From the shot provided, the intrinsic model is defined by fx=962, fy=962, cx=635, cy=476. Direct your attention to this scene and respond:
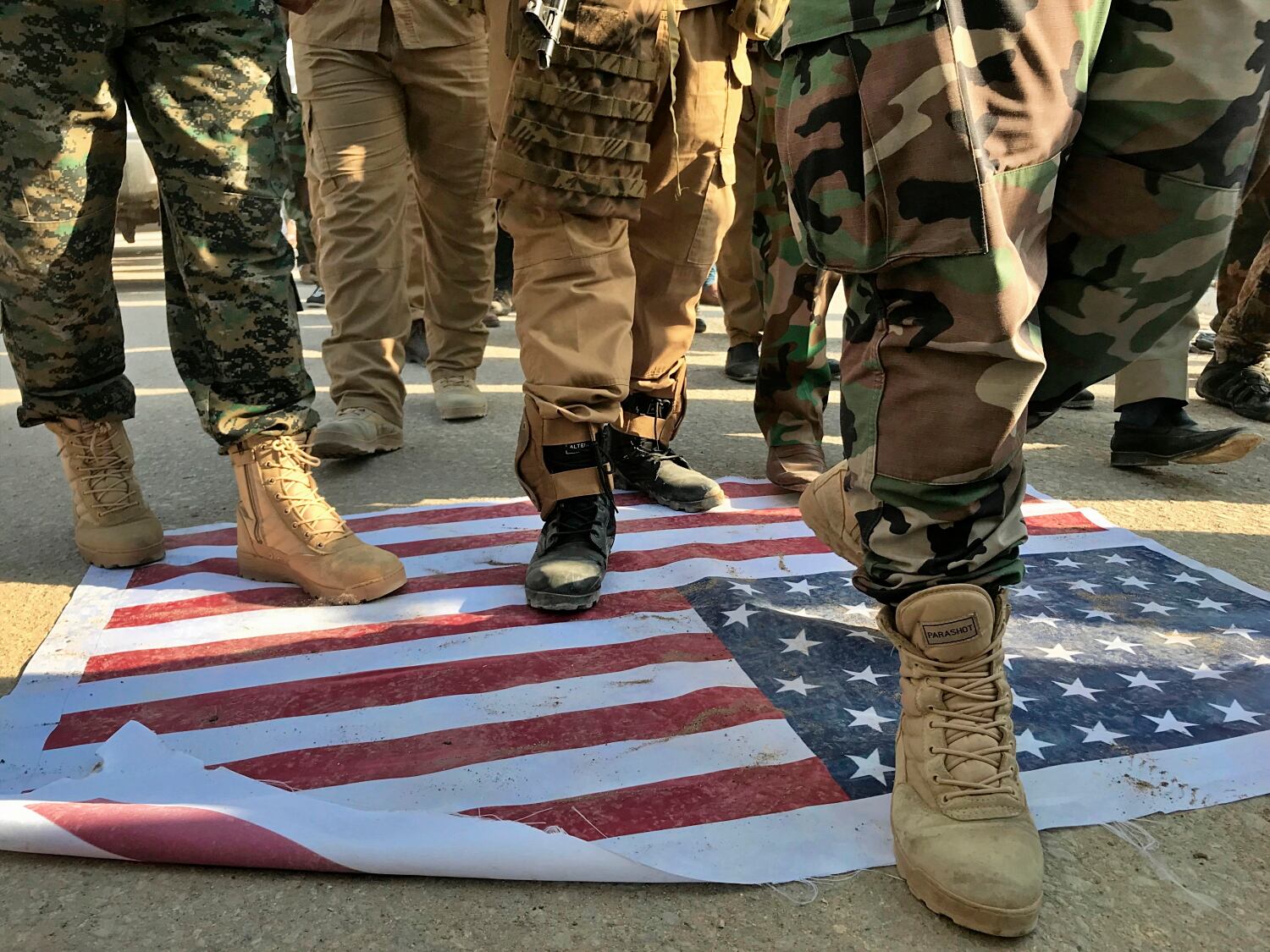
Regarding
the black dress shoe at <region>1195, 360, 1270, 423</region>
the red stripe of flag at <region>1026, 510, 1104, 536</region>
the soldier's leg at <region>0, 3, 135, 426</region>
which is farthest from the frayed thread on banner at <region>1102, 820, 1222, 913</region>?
the black dress shoe at <region>1195, 360, 1270, 423</region>

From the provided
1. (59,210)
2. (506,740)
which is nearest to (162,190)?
(59,210)

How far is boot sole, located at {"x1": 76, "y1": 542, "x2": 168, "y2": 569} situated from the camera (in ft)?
6.10

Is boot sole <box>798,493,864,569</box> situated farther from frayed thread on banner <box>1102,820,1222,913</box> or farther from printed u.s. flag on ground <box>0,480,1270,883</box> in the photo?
frayed thread on banner <box>1102,820,1222,913</box>

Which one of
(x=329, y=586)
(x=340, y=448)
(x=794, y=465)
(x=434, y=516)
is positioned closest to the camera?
(x=329, y=586)

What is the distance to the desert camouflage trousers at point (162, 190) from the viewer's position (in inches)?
60.6

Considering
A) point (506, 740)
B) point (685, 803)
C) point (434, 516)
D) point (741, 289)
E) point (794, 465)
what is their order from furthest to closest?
point (741, 289), point (794, 465), point (434, 516), point (506, 740), point (685, 803)

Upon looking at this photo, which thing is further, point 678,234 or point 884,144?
point 678,234

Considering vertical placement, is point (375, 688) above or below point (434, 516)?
above

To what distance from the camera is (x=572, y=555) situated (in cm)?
174

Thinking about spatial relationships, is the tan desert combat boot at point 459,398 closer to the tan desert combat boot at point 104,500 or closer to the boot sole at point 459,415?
the boot sole at point 459,415

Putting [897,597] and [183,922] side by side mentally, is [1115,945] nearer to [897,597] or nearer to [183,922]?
[897,597]

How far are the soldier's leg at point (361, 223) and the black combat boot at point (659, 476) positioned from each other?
2.35 ft

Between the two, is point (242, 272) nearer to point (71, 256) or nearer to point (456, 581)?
point (71, 256)

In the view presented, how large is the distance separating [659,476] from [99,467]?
3.82 feet
